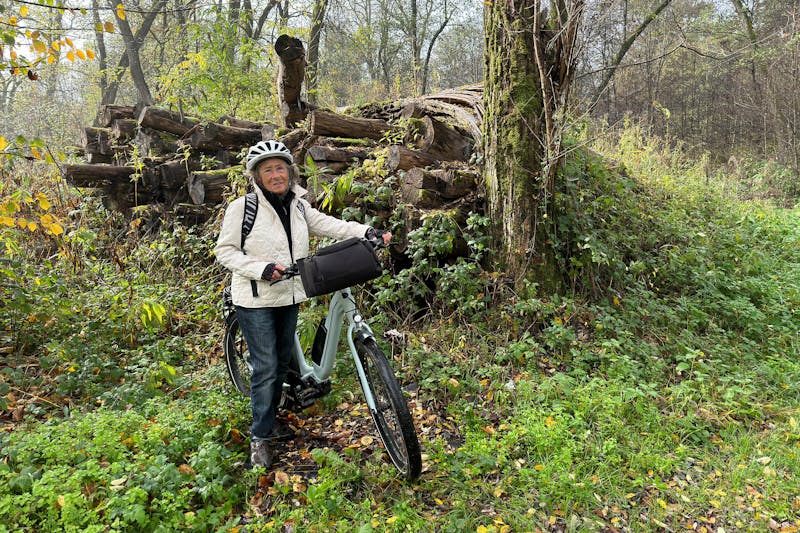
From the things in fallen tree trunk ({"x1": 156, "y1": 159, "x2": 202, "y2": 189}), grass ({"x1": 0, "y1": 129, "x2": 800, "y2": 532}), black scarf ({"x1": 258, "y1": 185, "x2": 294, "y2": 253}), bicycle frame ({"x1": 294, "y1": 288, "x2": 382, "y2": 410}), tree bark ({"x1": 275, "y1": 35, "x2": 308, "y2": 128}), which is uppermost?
tree bark ({"x1": 275, "y1": 35, "x2": 308, "y2": 128})

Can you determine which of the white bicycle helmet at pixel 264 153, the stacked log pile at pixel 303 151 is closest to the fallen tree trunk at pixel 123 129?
the stacked log pile at pixel 303 151

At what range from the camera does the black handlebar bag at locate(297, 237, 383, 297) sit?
3.01 m

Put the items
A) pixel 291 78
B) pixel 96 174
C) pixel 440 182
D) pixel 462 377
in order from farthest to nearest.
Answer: pixel 291 78 < pixel 96 174 < pixel 440 182 < pixel 462 377

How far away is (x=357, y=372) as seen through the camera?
3.43 meters

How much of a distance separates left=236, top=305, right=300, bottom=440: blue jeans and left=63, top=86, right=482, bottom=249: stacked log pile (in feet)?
6.84

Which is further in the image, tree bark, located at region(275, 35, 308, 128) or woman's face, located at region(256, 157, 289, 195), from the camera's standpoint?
tree bark, located at region(275, 35, 308, 128)

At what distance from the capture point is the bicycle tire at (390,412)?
2961mm

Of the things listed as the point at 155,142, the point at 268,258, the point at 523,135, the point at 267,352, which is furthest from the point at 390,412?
the point at 155,142

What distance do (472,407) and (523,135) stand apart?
2705mm

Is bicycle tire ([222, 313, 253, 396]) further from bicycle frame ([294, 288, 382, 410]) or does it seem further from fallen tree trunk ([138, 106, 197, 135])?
fallen tree trunk ([138, 106, 197, 135])

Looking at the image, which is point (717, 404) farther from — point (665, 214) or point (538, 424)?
point (665, 214)

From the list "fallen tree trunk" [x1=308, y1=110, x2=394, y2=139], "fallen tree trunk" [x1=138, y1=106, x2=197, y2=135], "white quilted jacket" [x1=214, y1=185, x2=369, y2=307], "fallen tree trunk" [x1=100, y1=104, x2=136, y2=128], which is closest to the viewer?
"white quilted jacket" [x1=214, y1=185, x2=369, y2=307]

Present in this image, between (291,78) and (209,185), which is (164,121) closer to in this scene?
(209,185)

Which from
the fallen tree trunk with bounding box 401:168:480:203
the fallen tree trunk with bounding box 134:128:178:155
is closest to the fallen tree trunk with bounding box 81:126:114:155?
the fallen tree trunk with bounding box 134:128:178:155
